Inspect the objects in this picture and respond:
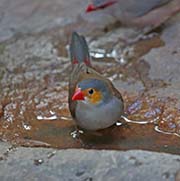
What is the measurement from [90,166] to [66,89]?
161 centimetres

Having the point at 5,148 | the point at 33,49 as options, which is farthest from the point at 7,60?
the point at 5,148

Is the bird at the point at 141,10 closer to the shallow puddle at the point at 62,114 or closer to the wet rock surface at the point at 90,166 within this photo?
the shallow puddle at the point at 62,114

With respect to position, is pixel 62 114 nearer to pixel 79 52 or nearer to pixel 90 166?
pixel 79 52

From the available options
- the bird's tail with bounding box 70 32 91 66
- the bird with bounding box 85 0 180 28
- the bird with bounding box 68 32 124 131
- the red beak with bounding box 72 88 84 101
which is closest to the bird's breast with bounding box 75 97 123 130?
the bird with bounding box 68 32 124 131

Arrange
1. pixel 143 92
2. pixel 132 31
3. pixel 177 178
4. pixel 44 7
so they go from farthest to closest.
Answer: pixel 44 7
pixel 132 31
pixel 143 92
pixel 177 178

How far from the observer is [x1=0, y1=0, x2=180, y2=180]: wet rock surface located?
3467 millimetres

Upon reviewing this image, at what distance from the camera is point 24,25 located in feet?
19.8

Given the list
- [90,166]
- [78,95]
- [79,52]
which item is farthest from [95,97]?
[90,166]

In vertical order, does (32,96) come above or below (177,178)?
below

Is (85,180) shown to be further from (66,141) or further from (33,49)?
(33,49)

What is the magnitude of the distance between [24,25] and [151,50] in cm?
136

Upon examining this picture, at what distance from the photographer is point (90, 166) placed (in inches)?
136

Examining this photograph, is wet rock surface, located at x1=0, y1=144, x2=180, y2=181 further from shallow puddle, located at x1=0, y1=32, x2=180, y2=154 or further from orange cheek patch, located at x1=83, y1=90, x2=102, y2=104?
orange cheek patch, located at x1=83, y1=90, x2=102, y2=104

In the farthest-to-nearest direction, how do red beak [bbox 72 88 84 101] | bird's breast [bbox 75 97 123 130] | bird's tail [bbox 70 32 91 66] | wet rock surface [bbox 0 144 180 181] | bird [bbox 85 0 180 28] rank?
1. bird [bbox 85 0 180 28]
2. bird's tail [bbox 70 32 91 66]
3. bird's breast [bbox 75 97 123 130]
4. red beak [bbox 72 88 84 101]
5. wet rock surface [bbox 0 144 180 181]
